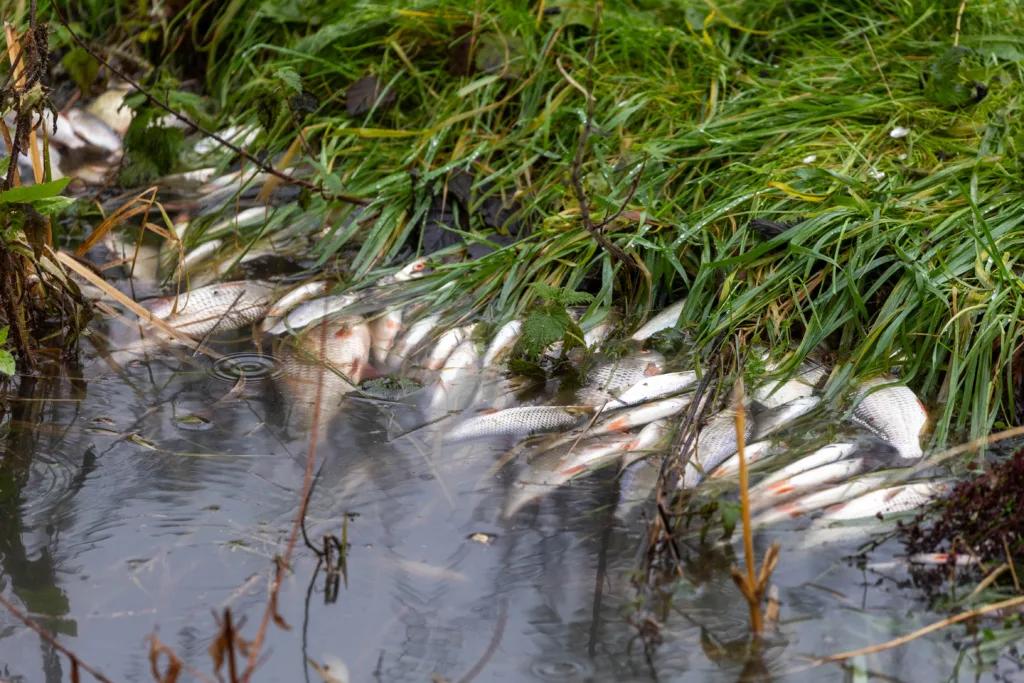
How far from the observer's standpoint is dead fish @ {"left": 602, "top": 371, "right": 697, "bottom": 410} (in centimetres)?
301

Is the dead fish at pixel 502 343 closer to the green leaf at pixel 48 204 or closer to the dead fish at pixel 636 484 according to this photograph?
the dead fish at pixel 636 484

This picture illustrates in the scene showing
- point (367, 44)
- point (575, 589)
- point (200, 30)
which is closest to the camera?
point (575, 589)

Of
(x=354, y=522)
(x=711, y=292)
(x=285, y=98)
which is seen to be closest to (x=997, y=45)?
(x=711, y=292)

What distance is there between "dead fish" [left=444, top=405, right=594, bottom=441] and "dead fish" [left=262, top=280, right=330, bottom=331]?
→ 1.00 meters

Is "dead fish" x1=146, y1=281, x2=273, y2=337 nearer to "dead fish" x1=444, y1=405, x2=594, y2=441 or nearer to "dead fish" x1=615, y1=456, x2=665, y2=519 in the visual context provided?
"dead fish" x1=444, y1=405, x2=594, y2=441

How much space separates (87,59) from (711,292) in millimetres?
3494

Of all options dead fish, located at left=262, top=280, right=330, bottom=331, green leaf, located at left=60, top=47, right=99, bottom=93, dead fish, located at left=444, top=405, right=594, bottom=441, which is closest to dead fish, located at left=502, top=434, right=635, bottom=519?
dead fish, located at left=444, top=405, right=594, bottom=441

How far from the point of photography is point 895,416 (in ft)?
9.17

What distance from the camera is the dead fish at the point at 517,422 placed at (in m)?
2.89

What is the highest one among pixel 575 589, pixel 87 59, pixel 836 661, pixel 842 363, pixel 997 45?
pixel 87 59

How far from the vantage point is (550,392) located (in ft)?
10.4

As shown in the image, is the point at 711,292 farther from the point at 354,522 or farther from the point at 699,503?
the point at 354,522

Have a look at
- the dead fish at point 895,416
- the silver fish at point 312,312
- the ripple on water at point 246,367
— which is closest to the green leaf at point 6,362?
the ripple on water at point 246,367

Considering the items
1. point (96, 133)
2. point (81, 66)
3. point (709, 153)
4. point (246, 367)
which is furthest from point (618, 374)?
point (81, 66)
